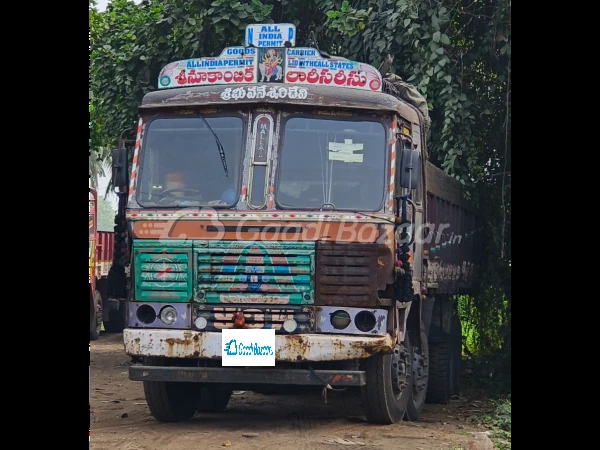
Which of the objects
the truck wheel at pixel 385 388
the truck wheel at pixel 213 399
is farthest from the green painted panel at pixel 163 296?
the truck wheel at pixel 213 399

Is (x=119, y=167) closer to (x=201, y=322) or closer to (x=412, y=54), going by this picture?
(x=201, y=322)

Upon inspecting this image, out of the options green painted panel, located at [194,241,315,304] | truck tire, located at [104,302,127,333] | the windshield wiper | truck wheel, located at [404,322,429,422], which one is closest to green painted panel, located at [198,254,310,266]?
green painted panel, located at [194,241,315,304]

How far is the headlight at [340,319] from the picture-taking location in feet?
24.9

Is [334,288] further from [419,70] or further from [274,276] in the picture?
[419,70]

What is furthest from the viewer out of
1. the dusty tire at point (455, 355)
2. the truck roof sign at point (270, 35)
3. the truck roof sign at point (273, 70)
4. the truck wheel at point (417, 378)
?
the dusty tire at point (455, 355)

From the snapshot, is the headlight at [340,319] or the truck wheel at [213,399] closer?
the headlight at [340,319]

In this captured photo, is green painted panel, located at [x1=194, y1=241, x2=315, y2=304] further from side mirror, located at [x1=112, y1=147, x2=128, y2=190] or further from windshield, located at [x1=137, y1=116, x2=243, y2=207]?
side mirror, located at [x1=112, y1=147, x2=128, y2=190]

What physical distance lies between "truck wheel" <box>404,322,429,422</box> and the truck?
2.64 feet

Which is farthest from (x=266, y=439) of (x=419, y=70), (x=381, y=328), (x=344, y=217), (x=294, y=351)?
(x=419, y=70)

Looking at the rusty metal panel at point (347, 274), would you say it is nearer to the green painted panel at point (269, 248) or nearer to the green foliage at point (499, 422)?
the green painted panel at point (269, 248)

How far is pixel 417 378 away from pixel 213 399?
196 centimetres

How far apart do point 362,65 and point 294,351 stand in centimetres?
248

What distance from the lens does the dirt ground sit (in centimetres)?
746
